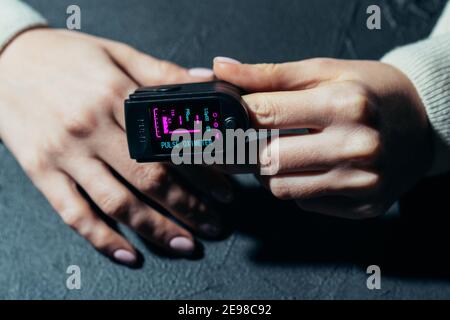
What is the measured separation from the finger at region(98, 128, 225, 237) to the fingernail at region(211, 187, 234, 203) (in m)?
0.02

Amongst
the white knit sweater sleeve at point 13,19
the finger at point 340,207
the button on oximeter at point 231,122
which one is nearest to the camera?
the button on oximeter at point 231,122

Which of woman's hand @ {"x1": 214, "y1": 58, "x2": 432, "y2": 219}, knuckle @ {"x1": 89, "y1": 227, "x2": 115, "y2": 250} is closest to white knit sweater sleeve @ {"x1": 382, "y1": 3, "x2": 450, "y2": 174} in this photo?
woman's hand @ {"x1": 214, "y1": 58, "x2": 432, "y2": 219}

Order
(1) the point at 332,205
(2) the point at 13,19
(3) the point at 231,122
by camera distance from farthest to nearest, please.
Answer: (2) the point at 13,19 → (1) the point at 332,205 → (3) the point at 231,122

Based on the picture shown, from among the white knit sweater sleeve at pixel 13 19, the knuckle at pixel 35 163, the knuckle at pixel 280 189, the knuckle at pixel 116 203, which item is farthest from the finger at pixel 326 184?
the white knit sweater sleeve at pixel 13 19

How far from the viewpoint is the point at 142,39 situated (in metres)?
0.84

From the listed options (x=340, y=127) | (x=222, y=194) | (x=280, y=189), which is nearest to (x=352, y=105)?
(x=340, y=127)

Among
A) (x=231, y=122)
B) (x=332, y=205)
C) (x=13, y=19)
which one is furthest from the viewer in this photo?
(x=13, y=19)

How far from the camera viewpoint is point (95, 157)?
0.71 m

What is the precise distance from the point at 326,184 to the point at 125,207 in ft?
0.93

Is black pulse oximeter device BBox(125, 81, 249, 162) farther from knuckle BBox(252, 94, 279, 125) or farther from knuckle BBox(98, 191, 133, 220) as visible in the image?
knuckle BBox(98, 191, 133, 220)

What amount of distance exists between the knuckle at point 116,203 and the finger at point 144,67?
179mm

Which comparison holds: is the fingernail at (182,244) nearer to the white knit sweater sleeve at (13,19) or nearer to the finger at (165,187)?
the finger at (165,187)

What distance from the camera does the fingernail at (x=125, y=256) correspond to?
709 millimetres

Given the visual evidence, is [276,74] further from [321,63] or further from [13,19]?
[13,19]
